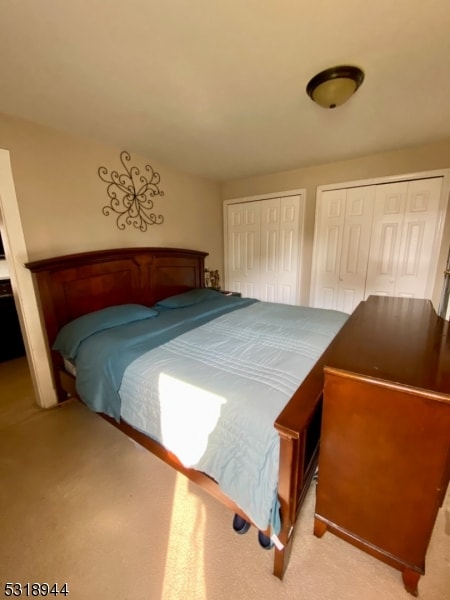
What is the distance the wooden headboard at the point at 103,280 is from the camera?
6.48 feet

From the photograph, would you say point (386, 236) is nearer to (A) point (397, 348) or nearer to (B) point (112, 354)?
(A) point (397, 348)

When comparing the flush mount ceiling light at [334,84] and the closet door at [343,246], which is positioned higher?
the flush mount ceiling light at [334,84]

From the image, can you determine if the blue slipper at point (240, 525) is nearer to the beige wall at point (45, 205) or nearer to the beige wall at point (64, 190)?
the beige wall at point (45, 205)

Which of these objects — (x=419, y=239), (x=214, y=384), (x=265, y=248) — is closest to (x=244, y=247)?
(x=265, y=248)

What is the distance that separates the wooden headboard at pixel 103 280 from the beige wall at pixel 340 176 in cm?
134

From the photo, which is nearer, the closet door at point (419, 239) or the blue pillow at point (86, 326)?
the blue pillow at point (86, 326)

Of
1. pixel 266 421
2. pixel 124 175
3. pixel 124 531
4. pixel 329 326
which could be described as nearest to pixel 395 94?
pixel 329 326

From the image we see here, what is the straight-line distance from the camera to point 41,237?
6.54 ft

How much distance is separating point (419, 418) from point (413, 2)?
1.59m

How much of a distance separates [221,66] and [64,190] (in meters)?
1.57

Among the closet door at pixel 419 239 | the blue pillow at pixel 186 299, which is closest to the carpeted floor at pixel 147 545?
the blue pillow at pixel 186 299

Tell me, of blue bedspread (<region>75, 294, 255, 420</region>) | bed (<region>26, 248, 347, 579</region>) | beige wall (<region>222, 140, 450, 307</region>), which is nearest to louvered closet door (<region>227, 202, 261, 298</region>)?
beige wall (<region>222, 140, 450, 307</region>)

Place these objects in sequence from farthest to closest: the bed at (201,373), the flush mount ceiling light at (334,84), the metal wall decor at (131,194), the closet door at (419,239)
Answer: the closet door at (419,239) → the metal wall decor at (131,194) → the flush mount ceiling light at (334,84) → the bed at (201,373)

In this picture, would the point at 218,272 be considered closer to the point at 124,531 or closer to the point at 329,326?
the point at 329,326
